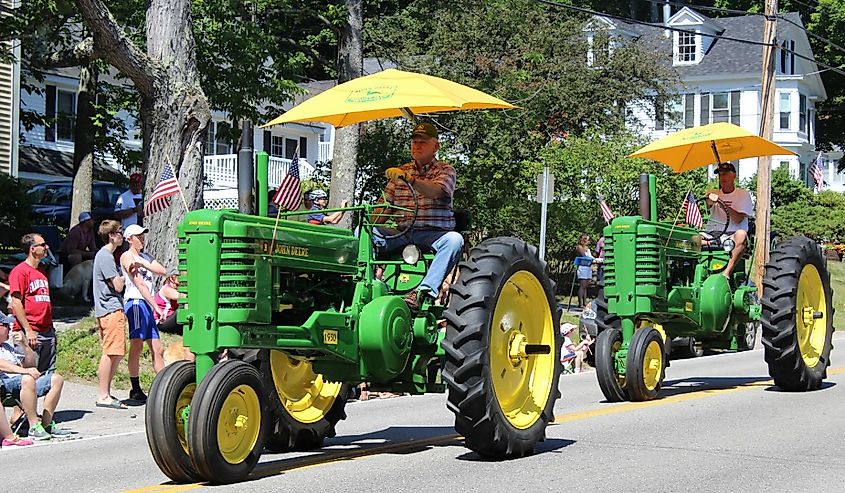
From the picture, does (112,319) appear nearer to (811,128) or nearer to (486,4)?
(486,4)

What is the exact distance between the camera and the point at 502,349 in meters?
9.58

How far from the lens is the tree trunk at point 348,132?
2727 cm

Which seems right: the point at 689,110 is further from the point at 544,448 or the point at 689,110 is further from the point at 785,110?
the point at 544,448

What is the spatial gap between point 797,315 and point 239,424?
8.91 meters

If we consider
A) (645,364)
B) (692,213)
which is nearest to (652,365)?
(645,364)

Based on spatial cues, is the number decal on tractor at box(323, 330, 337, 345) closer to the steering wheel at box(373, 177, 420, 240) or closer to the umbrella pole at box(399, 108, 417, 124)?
the steering wheel at box(373, 177, 420, 240)

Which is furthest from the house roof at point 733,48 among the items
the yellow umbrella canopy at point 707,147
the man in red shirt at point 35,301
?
the man in red shirt at point 35,301

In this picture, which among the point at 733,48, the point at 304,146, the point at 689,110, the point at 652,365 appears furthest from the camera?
the point at 733,48

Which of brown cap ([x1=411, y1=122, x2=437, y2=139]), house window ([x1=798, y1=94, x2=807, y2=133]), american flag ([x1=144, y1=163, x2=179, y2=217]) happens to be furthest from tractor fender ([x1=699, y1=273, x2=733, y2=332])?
house window ([x1=798, y1=94, x2=807, y2=133])

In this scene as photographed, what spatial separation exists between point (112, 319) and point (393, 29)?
2288cm

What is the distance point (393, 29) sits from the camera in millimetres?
36125

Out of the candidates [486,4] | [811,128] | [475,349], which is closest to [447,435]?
[475,349]

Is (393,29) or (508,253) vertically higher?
(393,29)

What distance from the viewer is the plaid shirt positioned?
9992 millimetres
